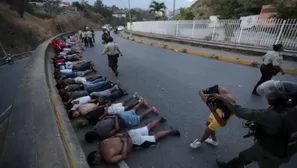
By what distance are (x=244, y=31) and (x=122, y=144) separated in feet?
33.2

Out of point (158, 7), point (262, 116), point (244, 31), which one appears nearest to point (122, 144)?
point (262, 116)

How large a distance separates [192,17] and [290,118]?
20149mm

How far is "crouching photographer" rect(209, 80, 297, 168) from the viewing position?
5.10 ft

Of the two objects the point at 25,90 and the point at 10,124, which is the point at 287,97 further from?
the point at 25,90

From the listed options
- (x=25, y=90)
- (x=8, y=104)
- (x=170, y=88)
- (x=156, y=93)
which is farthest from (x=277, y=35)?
(x=8, y=104)

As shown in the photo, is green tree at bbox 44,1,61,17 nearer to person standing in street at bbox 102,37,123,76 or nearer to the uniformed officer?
person standing in street at bbox 102,37,123,76

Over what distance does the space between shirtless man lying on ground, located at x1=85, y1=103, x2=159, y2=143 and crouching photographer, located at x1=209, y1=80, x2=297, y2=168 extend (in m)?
2.19

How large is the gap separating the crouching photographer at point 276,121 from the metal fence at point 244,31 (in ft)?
28.0

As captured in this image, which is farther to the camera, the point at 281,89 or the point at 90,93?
the point at 90,93

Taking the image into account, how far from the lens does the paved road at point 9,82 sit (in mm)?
5982

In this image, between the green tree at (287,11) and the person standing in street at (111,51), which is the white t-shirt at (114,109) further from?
the green tree at (287,11)

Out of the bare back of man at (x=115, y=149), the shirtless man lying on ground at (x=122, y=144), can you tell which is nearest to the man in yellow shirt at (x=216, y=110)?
the shirtless man lying on ground at (x=122, y=144)

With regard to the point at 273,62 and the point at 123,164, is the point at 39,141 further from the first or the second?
the point at 273,62

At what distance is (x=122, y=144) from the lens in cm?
284
